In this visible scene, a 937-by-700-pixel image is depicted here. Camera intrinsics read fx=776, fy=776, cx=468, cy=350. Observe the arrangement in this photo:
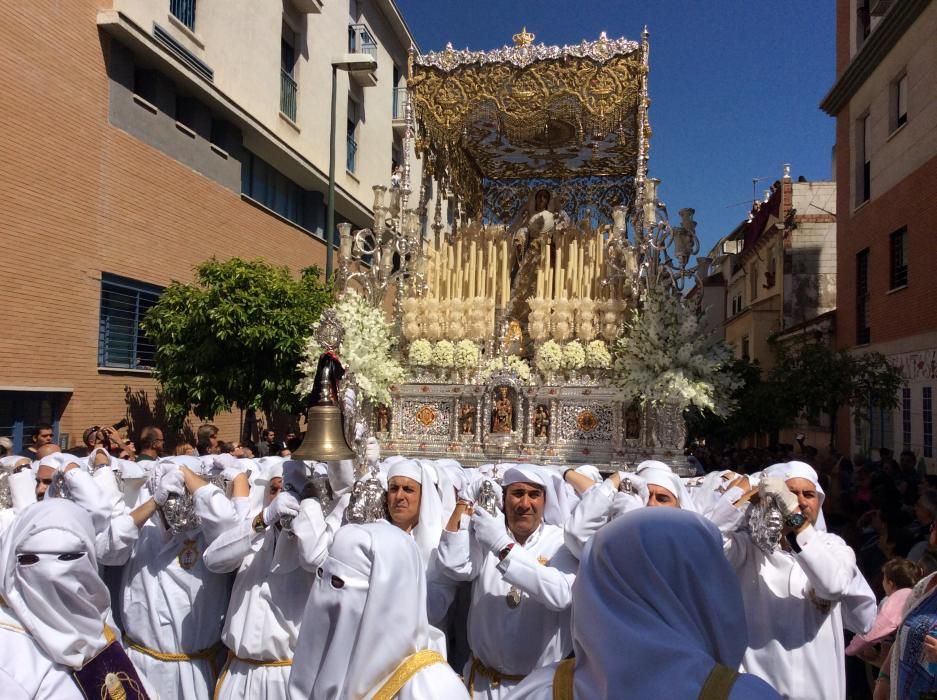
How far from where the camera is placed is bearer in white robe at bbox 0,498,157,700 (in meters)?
2.96

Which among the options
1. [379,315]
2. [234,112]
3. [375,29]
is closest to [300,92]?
[234,112]

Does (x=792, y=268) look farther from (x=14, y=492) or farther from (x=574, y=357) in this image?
(x=14, y=492)

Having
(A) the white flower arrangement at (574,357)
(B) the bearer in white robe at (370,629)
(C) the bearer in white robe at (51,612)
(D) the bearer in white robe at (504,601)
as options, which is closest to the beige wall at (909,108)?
(A) the white flower arrangement at (574,357)

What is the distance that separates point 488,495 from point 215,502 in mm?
1420

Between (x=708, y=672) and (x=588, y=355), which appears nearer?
(x=708, y=672)

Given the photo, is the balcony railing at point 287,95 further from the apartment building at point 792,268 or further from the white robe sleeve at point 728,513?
the white robe sleeve at point 728,513

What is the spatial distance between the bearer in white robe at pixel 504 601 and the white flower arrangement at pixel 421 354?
6.20 m

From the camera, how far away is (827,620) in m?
3.80

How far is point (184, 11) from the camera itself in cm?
1505

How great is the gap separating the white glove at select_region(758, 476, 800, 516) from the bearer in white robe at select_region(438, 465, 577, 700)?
1.01 metres

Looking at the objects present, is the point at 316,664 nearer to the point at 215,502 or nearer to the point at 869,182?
the point at 215,502

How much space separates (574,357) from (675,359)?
1417 millimetres

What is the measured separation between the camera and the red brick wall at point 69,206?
10867mm

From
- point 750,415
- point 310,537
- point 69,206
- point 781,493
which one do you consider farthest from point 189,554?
point 750,415
